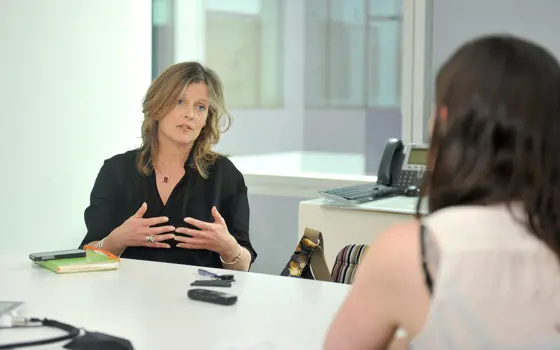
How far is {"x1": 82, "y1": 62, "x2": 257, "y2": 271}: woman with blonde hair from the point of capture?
2.93 m

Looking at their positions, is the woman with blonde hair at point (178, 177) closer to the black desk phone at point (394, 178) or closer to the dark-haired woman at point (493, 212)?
the black desk phone at point (394, 178)

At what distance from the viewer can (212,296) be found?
201 centimetres

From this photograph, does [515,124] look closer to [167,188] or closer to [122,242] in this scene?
[122,242]

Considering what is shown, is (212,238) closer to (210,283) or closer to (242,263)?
(242,263)

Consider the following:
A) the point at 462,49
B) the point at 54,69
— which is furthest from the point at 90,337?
the point at 54,69

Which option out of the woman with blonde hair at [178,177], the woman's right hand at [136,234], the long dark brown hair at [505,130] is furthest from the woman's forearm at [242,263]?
the long dark brown hair at [505,130]

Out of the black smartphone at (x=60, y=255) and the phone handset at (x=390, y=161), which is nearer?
the black smartphone at (x=60, y=255)

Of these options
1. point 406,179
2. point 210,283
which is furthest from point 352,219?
point 210,283

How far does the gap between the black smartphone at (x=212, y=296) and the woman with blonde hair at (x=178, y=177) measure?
81 centimetres

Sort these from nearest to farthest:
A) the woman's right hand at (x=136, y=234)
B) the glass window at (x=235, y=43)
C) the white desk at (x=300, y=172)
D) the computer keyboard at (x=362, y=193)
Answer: the woman's right hand at (x=136, y=234)
the computer keyboard at (x=362, y=193)
the white desk at (x=300, y=172)
the glass window at (x=235, y=43)

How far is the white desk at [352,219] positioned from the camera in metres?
3.41

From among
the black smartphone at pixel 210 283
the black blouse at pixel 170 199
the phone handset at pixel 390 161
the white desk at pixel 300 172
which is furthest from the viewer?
the white desk at pixel 300 172

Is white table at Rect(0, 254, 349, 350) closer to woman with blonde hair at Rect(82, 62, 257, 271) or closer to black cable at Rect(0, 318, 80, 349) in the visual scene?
black cable at Rect(0, 318, 80, 349)

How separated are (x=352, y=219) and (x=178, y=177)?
2.77 ft
